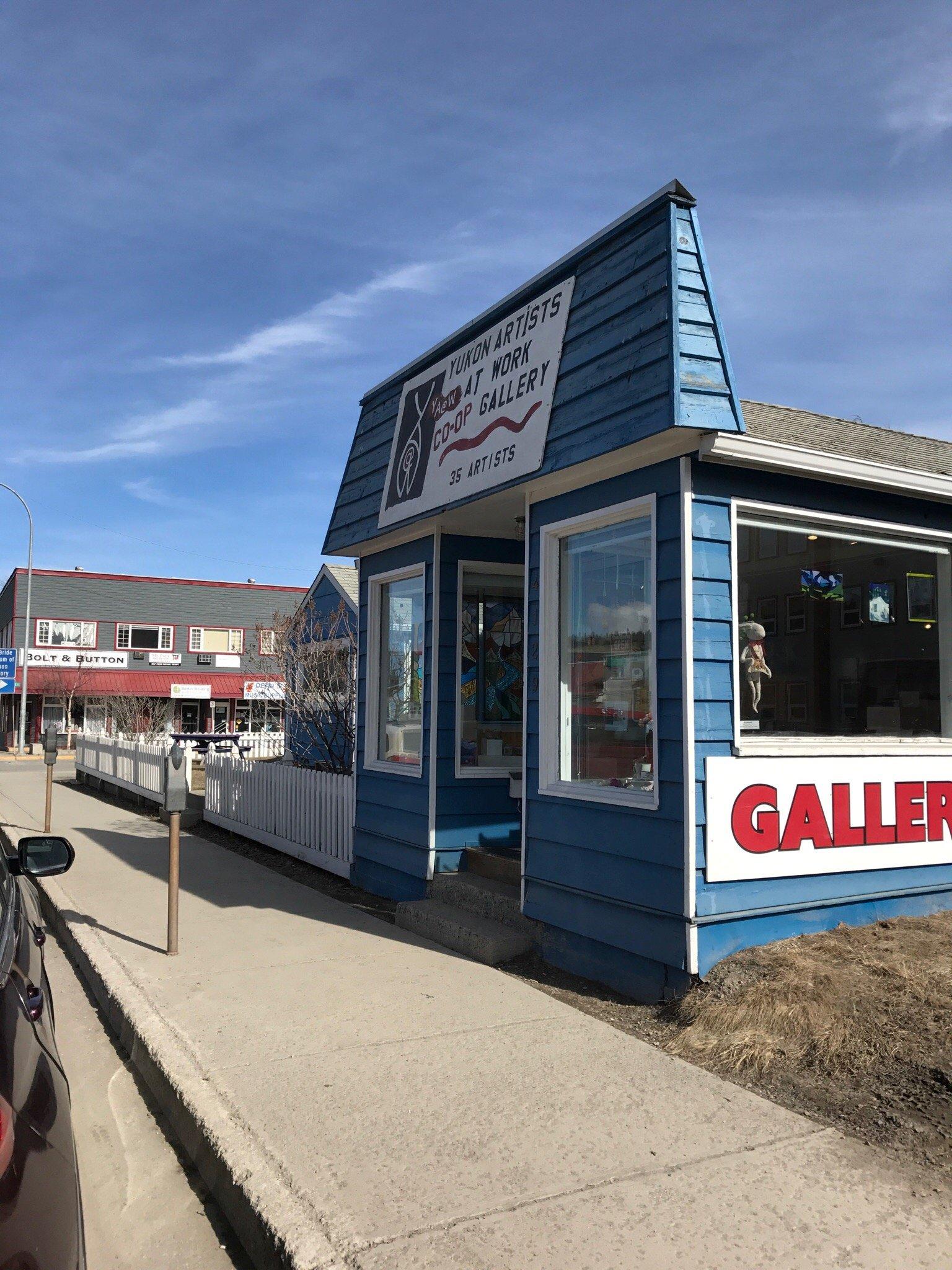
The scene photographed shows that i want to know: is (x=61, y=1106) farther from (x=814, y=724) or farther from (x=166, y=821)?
(x=166, y=821)

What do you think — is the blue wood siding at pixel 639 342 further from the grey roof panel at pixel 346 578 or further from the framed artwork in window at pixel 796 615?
the grey roof panel at pixel 346 578

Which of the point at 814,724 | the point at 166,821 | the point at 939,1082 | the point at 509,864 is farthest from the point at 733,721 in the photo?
the point at 166,821

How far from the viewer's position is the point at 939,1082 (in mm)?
4102

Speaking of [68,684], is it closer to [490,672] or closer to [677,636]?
[490,672]

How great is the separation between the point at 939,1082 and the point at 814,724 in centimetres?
236

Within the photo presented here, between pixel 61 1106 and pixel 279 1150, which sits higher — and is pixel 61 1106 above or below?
above

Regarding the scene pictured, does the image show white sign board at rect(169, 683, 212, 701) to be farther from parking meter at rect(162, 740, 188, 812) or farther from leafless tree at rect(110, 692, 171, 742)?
parking meter at rect(162, 740, 188, 812)

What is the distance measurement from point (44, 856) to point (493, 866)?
4.16 m

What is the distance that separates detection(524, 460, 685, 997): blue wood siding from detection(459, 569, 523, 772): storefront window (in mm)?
1683

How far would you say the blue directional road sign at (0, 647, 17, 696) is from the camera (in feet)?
82.2

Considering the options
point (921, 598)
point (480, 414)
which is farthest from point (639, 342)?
point (921, 598)

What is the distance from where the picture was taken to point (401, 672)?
29.8 feet

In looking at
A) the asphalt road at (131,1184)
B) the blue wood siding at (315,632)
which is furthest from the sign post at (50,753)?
the asphalt road at (131,1184)

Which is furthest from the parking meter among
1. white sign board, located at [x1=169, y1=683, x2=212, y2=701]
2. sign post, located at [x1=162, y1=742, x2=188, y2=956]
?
white sign board, located at [x1=169, y1=683, x2=212, y2=701]
